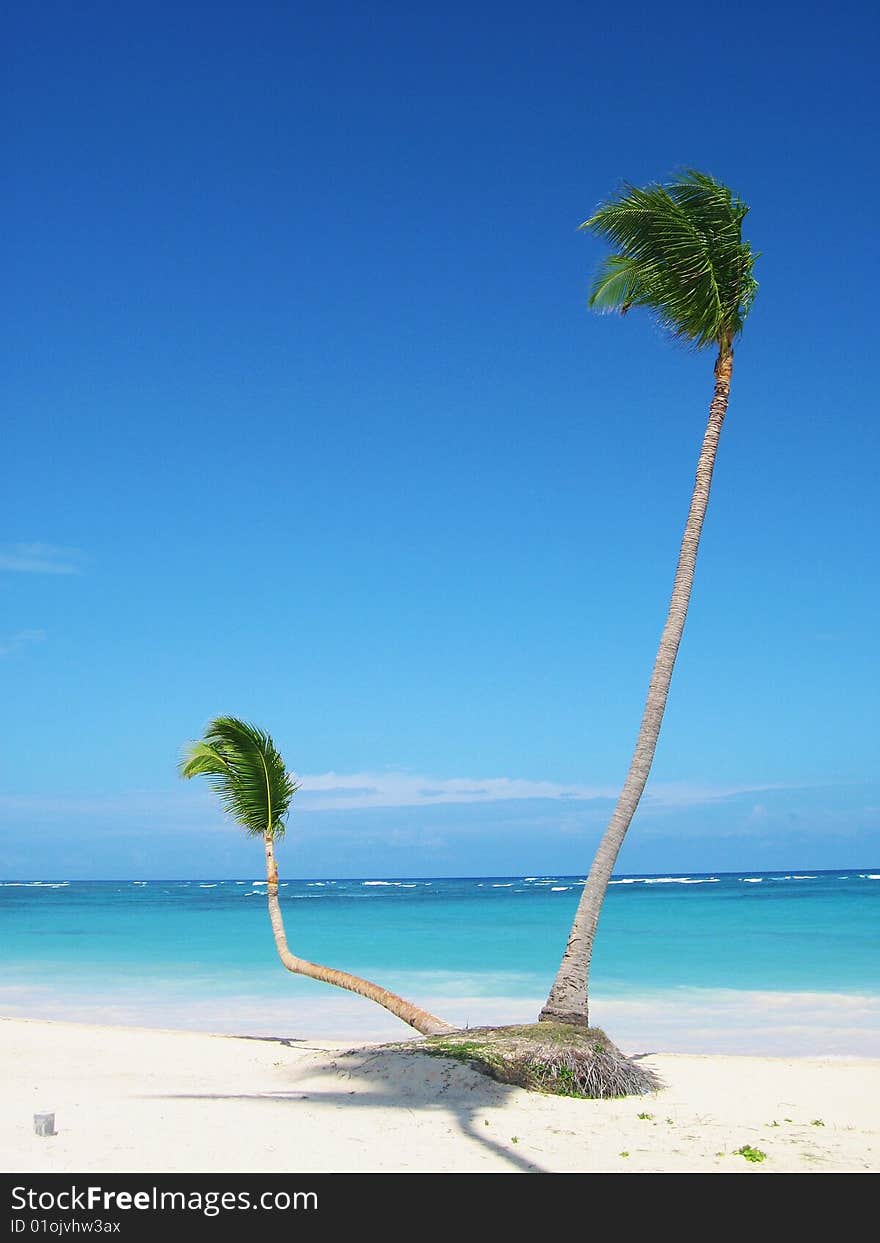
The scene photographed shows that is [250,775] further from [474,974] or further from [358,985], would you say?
[474,974]

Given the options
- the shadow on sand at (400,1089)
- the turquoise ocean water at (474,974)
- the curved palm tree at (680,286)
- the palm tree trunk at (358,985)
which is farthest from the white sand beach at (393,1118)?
the turquoise ocean water at (474,974)

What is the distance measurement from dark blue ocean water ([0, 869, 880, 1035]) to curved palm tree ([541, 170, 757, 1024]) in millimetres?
9348

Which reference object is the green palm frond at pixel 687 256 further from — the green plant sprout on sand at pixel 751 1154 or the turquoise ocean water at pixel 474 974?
the turquoise ocean water at pixel 474 974

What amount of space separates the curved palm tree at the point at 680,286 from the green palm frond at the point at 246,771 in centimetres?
442

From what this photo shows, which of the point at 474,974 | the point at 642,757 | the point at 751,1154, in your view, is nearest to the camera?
the point at 751,1154

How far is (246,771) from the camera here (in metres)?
13.9

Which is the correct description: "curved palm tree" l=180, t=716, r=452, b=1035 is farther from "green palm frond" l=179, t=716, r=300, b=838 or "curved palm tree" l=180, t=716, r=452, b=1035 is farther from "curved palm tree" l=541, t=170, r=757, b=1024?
"curved palm tree" l=541, t=170, r=757, b=1024

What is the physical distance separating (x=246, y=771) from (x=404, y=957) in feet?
55.7

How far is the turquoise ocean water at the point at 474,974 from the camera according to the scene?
1775 centimetres

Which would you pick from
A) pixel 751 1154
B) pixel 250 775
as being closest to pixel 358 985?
pixel 250 775

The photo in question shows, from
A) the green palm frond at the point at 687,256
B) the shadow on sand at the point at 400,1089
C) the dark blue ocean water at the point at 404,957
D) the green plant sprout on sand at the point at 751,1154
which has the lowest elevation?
the dark blue ocean water at the point at 404,957

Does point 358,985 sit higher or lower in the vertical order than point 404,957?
higher
